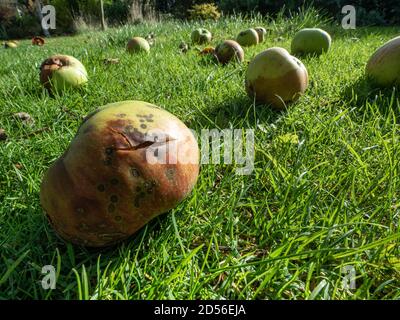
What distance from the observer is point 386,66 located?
102 inches

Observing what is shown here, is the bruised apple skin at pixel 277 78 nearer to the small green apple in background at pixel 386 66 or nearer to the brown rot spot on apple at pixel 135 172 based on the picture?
the small green apple in background at pixel 386 66

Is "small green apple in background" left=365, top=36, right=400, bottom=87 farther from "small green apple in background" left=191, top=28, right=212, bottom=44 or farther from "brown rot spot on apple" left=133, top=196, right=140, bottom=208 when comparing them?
"small green apple in background" left=191, top=28, right=212, bottom=44

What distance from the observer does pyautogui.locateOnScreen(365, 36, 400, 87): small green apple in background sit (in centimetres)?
253

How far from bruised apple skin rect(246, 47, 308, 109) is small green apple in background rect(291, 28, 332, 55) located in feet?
5.76

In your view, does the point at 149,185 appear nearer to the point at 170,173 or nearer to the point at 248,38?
the point at 170,173

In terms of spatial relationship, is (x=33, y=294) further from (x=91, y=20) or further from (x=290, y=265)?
(x=91, y=20)

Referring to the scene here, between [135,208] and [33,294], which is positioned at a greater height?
[135,208]

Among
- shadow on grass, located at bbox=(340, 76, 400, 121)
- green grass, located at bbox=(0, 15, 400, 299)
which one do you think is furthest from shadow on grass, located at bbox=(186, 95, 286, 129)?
shadow on grass, located at bbox=(340, 76, 400, 121)

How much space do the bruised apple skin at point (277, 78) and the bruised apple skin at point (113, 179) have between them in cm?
125

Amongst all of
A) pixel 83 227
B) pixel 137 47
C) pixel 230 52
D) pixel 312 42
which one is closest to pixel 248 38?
pixel 312 42

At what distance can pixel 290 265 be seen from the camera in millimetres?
1251

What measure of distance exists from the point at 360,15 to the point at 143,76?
9199mm

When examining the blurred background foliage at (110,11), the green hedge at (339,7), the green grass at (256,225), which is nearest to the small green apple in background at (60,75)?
the green grass at (256,225)
